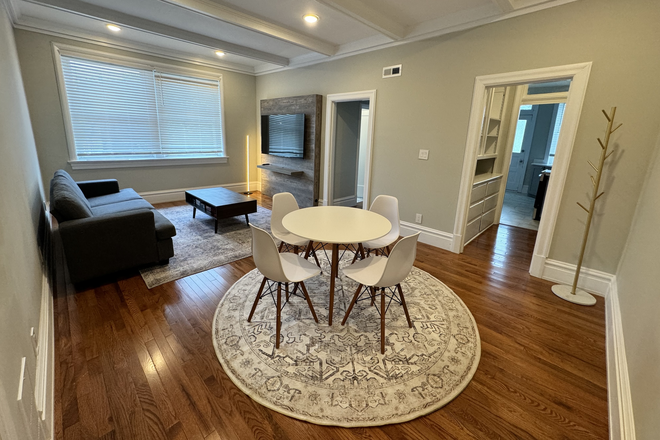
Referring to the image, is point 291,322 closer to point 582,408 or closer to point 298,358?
point 298,358

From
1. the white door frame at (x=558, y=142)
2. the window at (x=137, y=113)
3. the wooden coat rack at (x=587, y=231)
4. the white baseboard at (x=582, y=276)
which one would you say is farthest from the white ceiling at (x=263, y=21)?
the white baseboard at (x=582, y=276)

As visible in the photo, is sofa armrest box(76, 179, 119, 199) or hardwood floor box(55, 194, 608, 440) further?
sofa armrest box(76, 179, 119, 199)

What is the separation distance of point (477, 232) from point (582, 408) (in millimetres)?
2964

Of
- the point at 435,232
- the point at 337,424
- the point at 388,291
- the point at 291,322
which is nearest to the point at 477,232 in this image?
the point at 435,232

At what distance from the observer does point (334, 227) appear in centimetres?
213

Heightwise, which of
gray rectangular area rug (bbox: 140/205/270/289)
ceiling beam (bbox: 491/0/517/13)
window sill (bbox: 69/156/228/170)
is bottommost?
gray rectangular area rug (bbox: 140/205/270/289)

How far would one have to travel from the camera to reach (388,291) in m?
2.65

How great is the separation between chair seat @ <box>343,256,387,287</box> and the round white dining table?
0.44 ft

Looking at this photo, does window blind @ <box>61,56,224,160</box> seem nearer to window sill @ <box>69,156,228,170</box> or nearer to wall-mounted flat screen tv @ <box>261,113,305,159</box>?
window sill @ <box>69,156,228,170</box>

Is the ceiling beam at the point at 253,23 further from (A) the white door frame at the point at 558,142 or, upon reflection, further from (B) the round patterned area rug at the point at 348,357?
(B) the round patterned area rug at the point at 348,357

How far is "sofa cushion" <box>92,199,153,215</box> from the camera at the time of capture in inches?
127

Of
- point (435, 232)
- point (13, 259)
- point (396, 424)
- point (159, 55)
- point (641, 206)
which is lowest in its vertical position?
point (396, 424)

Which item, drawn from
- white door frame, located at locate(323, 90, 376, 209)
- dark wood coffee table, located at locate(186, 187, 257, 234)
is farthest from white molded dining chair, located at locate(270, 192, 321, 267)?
white door frame, located at locate(323, 90, 376, 209)

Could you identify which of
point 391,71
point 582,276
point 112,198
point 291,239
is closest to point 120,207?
point 112,198
